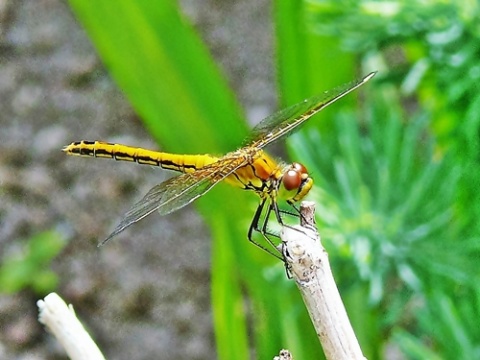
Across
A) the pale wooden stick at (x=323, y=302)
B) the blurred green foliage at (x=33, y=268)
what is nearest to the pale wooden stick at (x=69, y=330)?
the pale wooden stick at (x=323, y=302)

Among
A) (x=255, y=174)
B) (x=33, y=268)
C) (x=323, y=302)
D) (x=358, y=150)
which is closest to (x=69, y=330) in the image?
(x=323, y=302)

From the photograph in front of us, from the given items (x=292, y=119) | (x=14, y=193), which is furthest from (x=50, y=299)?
(x=14, y=193)

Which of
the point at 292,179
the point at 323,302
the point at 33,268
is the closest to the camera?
the point at 323,302

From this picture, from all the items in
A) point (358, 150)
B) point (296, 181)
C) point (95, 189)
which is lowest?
point (296, 181)

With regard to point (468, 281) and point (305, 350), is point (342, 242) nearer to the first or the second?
point (468, 281)

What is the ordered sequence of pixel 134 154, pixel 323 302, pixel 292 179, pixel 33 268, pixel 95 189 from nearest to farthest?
pixel 323 302, pixel 292 179, pixel 134 154, pixel 33 268, pixel 95 189

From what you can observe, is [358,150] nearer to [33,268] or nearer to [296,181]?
[296,181]

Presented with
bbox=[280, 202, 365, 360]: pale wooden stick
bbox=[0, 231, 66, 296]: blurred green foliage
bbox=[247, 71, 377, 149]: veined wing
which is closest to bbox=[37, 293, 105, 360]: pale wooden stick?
bbox=[280, 202, 365, 360]: pale wooden stick

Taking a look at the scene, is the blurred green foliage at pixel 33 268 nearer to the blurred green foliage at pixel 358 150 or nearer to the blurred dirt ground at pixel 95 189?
the blurred dirt ground at pixel 95 189
